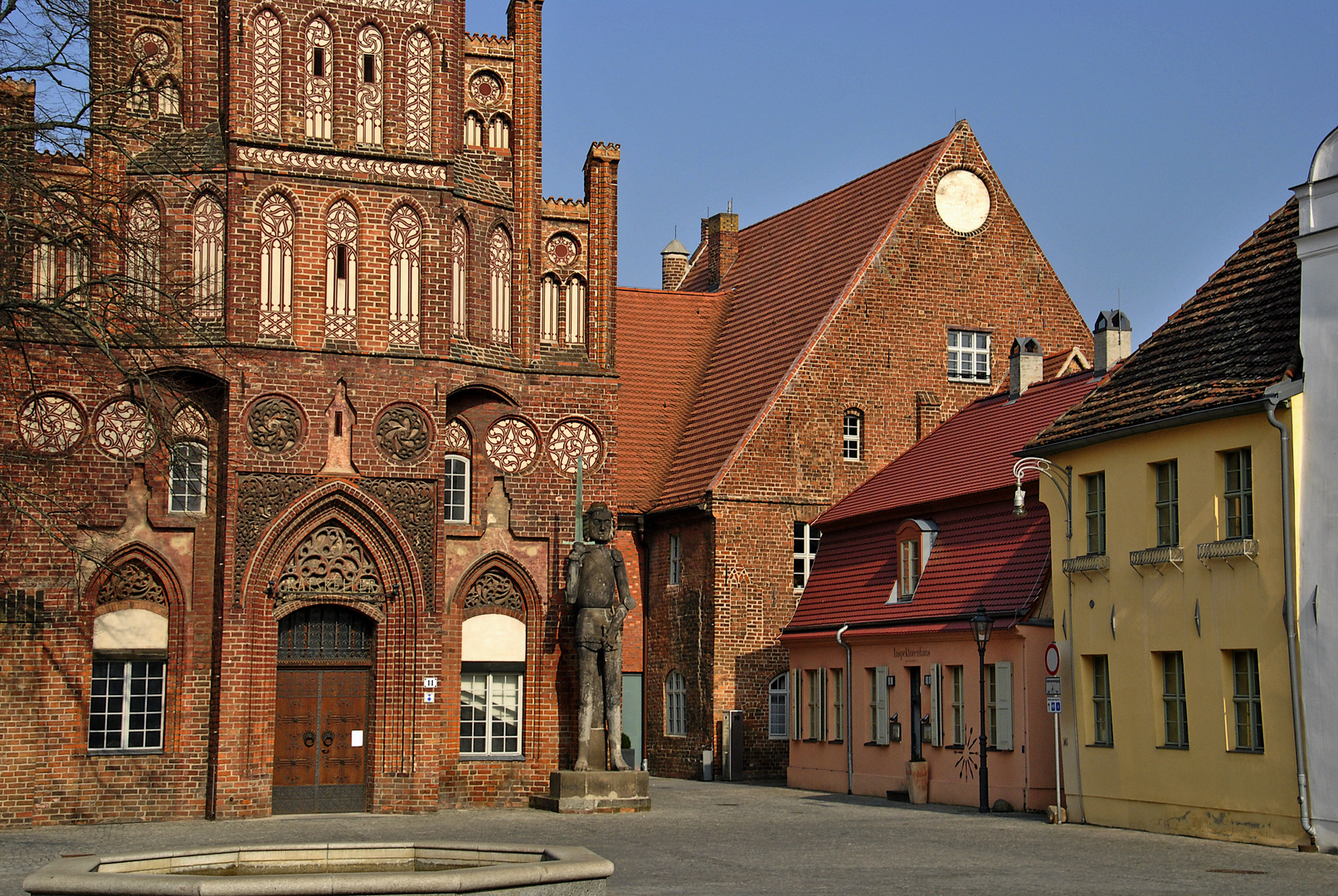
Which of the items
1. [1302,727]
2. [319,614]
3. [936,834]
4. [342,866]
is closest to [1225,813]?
[1302,727]

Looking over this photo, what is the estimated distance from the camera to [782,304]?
41.0 m

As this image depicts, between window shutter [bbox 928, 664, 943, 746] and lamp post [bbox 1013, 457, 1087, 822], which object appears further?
window shutter [bbox 928, 664, 943, 746]

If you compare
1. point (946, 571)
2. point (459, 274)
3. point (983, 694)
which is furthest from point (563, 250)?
point (983, 694)

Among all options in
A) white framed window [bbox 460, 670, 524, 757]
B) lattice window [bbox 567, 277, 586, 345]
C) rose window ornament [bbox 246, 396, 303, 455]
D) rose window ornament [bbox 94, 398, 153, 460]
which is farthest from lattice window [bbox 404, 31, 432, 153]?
white framed window [bbox 460, 670, 524, 757]

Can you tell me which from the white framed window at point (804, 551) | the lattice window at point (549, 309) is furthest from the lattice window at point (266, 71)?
the white framed window at point (804, 551)

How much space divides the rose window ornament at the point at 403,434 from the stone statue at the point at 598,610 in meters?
3.11

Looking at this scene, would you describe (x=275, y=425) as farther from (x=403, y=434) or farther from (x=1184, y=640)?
(x=1184, y=640)

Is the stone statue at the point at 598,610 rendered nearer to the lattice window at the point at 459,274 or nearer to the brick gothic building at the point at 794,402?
the lattice window at the point at 459,274

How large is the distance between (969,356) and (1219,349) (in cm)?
1620

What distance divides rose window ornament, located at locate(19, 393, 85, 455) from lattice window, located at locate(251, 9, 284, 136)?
558cm

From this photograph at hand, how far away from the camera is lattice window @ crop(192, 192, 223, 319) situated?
28.3 meters

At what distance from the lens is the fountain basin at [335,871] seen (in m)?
11.8

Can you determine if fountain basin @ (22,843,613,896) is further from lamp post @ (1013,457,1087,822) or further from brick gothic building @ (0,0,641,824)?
lamp post @ (1013,457,1087,822)

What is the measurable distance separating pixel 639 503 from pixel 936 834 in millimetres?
17031
